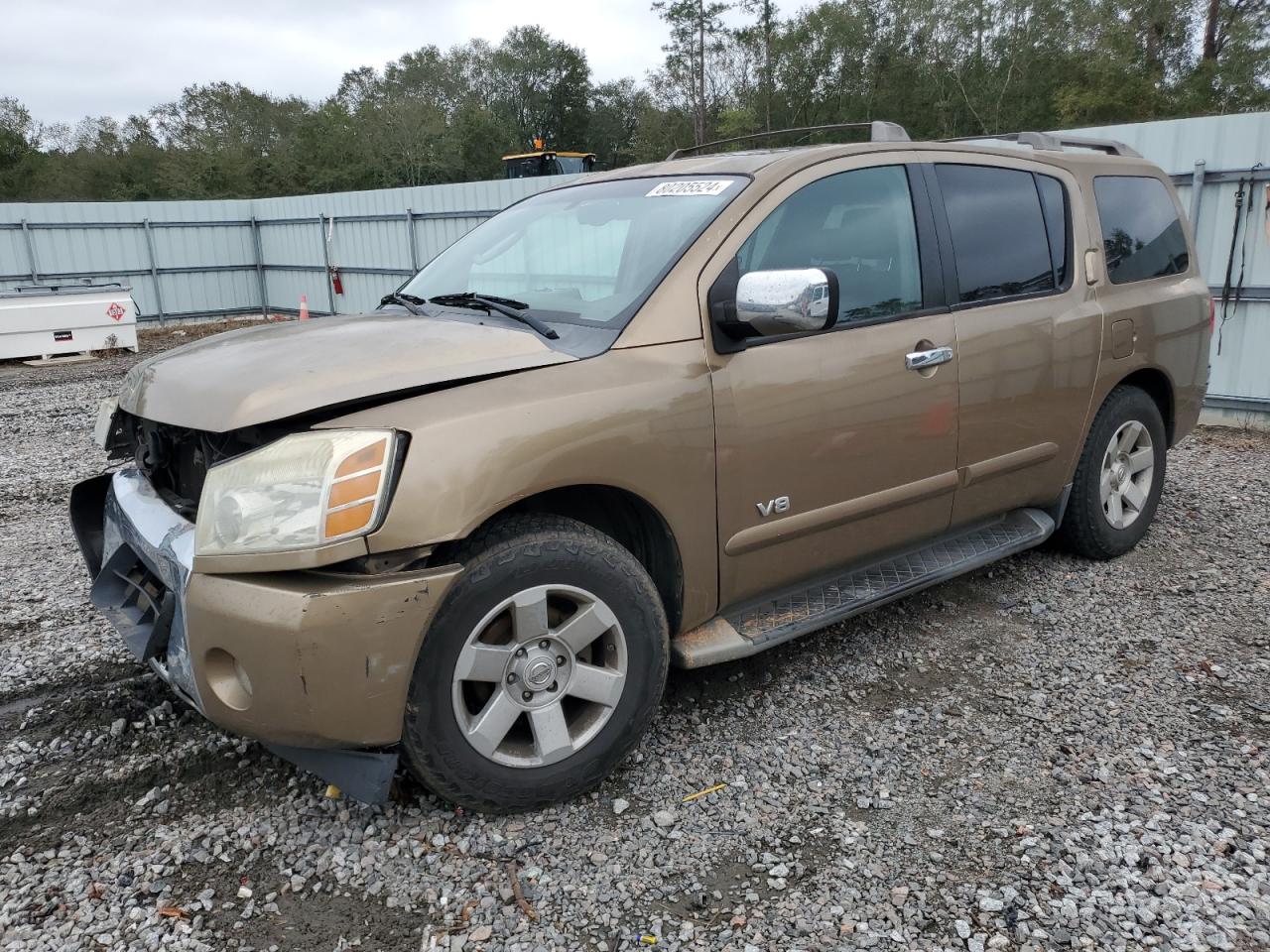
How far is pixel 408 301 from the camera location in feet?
11.5

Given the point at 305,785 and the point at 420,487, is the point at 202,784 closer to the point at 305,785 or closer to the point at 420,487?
the point at 305,785

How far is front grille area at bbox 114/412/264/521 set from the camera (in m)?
2.53

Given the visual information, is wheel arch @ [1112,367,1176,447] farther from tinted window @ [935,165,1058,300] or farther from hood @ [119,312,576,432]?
hood @ [119,312,576,432]

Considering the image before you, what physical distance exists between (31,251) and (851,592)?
757 inches

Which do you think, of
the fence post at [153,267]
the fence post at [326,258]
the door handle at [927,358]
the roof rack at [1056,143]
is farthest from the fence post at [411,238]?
the door handle at [927,358]

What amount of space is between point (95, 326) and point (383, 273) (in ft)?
15.1

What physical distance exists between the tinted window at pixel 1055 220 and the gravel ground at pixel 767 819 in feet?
4.97

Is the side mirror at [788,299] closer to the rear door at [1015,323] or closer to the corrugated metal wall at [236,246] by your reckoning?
the rear door at [1015,323]

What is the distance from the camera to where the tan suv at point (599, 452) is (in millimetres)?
2273

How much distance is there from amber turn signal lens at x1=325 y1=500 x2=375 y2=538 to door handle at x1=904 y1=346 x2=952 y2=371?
77.4 inches

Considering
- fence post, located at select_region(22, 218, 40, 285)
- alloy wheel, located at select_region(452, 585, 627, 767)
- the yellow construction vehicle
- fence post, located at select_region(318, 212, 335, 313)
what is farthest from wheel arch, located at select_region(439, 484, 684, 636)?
fence post, located at select_region(22, 218, 40, 285)

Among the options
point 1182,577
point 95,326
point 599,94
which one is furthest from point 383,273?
point 599,94

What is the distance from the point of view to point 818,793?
108 inches

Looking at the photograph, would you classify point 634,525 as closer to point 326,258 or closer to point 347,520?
point 347,520
